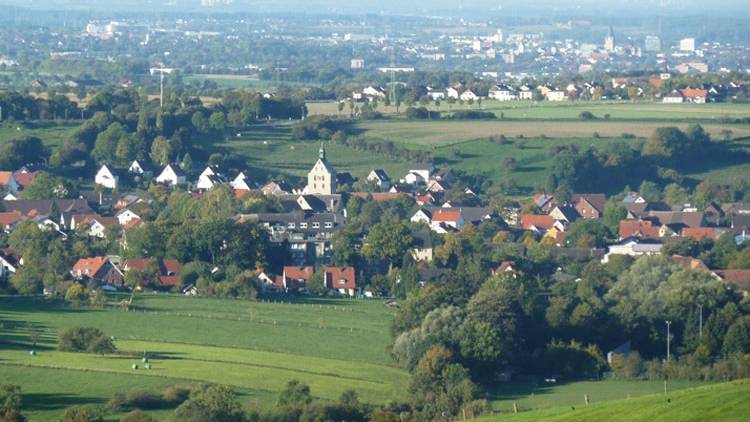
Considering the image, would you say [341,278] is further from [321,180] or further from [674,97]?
[674,97]

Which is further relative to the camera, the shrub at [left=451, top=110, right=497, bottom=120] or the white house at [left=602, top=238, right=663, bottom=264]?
the shrub at [left=451, top=110, right=497, bottom=120]

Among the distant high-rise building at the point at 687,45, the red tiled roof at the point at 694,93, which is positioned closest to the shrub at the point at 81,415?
the red tiled roof at the point at 694,93

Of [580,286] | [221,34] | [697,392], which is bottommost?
[221,34]

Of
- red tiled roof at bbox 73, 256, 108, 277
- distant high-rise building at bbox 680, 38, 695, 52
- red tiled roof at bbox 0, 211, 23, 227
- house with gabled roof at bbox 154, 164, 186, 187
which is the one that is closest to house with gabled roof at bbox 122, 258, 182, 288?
red tiled roof at bbox 73, 256, 108, 277

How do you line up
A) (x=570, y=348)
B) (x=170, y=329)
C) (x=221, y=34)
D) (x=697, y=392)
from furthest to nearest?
(x=221, y=34) < (x=170, y=329) < (x=570, y=348) < (x=697, y=392)

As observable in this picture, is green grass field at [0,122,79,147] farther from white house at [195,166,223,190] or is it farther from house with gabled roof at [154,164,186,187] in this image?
white house at [195,166,223,190]

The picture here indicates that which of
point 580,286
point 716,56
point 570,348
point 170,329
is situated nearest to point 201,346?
point 170,329

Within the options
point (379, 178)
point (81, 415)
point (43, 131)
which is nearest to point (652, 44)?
point (43, 131)

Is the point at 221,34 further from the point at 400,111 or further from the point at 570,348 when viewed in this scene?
the point at 570,348
